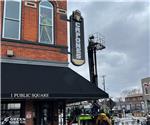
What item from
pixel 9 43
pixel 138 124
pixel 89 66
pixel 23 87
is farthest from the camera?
pixel 138 124

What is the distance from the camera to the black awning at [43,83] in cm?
1068

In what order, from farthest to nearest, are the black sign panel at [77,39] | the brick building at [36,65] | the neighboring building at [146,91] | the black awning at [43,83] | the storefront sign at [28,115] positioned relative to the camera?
the neighboring building at [146,91]
the black sign panel at [77,39]
the storefront sign at [28,115]
the brick building at [36,65]
the black awning at [43,83]

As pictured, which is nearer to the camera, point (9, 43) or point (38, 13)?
point (9, 43)

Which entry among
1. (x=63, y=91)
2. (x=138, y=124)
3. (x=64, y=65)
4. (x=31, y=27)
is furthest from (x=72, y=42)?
(x=138, y=124)

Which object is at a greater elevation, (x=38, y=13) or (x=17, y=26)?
(x=38, y=13)

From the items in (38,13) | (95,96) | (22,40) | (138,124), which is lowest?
(138,124)

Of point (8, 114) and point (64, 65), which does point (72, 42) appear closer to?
point (64, 65)

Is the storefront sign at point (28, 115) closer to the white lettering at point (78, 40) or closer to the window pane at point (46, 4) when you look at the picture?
the white lettering at point (78, 40)

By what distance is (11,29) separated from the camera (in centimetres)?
1234

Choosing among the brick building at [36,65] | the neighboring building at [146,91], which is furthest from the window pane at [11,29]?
the neighboring building at [146,91]

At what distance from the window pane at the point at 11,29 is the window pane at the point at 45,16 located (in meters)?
1.36

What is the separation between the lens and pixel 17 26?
12484mm

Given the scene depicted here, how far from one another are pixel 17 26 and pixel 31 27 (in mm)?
655

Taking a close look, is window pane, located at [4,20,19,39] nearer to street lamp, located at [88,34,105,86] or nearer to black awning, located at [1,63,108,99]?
black awning, located at [1,63,108,99]
